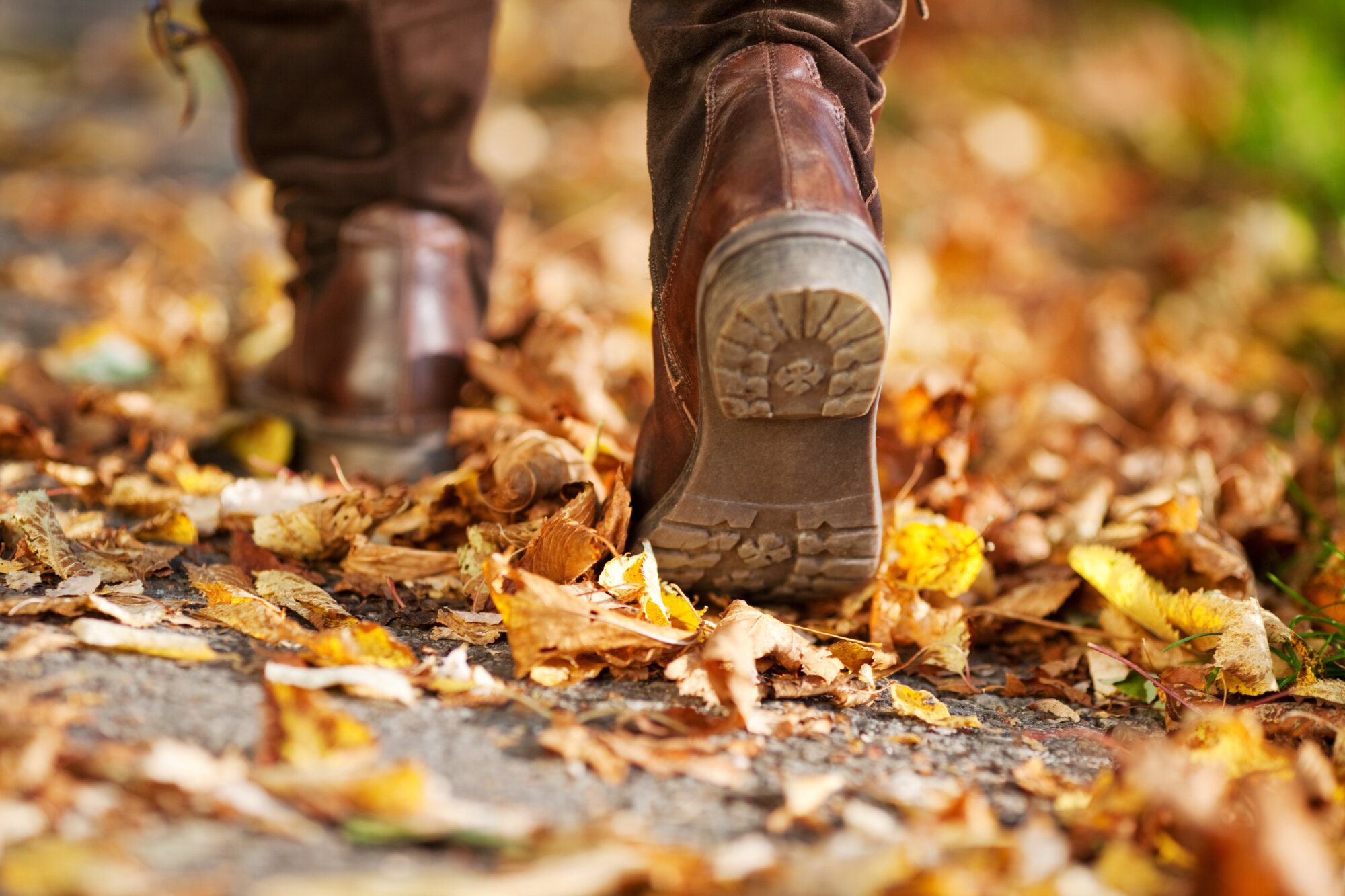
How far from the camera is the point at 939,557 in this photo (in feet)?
4.20

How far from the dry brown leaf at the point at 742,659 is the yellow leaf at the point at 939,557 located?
21cm

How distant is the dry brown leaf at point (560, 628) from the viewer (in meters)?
1.00

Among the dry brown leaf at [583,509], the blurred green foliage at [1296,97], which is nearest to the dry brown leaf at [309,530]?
the dry brown leaf at [583,509]

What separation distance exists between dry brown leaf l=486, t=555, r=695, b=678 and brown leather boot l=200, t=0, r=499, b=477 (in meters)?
0.64

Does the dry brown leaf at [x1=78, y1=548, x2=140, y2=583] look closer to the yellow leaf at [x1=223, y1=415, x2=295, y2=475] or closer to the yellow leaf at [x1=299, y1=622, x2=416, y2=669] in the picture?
the yellow leaf at [x1=299, y1=622, x2=416, y2=669]

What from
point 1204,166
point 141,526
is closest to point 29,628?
point 141,526

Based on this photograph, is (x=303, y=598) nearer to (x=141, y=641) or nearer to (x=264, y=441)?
(x=141, y=641)

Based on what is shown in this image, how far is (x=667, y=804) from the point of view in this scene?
0.86 metres

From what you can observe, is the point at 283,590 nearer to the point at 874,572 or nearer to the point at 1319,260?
the point at 874,572

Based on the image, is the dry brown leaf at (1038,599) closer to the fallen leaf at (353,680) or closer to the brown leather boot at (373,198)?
the fallen leaf at (353,680)

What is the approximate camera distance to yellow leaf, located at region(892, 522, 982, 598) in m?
1.25

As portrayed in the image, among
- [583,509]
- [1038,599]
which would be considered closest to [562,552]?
[583,509]

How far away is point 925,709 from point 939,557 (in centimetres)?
25

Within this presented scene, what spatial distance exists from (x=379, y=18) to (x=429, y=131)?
7.2 inches
